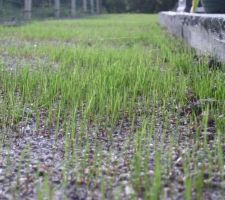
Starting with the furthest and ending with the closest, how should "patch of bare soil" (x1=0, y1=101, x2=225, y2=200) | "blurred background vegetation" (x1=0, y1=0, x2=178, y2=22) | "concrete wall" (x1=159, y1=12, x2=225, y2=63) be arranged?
"blurred background vegetation" (x1=0, y1=0, x2=178, y2=22), "concrete wall" (x1=159, y1=12, x2=225, y2=63), "patch of bare soil" (x1=0, y1=101, x2=225, y2=200)

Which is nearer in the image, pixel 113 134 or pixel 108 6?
pixel 113 134

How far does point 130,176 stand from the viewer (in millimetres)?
1191

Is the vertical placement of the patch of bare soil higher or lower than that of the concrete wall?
lower

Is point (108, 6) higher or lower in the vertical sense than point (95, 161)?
higher

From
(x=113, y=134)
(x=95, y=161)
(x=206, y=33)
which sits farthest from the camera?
(x=206, y=33)

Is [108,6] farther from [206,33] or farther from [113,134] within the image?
[113,134]

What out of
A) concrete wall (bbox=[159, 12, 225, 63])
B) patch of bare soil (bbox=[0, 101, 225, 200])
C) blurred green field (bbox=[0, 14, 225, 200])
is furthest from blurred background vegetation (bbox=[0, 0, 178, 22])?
patch of bare soil (bbox=[0, 101, 225, 200])

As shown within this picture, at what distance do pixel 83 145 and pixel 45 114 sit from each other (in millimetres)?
433

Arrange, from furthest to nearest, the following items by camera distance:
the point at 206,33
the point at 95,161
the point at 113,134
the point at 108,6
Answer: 1. the point at 108,6
2. the point at 206,33
3. the point at 113,134
4. the point at 95,161

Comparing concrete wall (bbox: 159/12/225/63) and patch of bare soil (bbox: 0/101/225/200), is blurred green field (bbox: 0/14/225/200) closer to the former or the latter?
patch of bare soil (bbox: 0/101/225/200)

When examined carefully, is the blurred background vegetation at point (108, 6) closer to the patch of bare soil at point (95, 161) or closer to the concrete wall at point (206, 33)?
the concrete wall at point (206, 33)

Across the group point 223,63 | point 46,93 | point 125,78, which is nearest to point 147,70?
point 125,78

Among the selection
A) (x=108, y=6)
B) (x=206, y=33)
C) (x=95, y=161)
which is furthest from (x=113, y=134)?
(x=108, y=6)

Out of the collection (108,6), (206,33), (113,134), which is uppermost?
(108,6)
